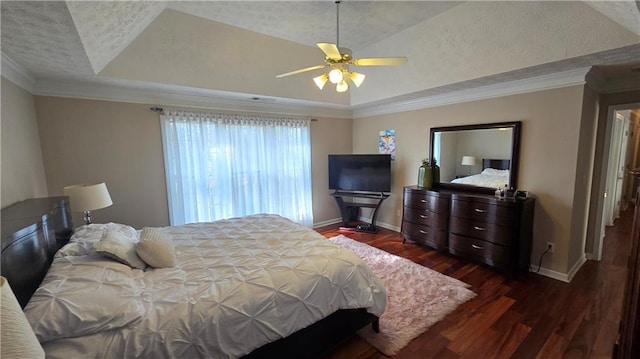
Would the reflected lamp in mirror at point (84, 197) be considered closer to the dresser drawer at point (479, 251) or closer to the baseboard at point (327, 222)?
the baseboard at point (327, 222)

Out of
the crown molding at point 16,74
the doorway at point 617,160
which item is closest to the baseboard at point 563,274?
the doorway at point 617,160

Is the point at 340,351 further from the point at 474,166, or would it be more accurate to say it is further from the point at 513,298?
the point at 474,166

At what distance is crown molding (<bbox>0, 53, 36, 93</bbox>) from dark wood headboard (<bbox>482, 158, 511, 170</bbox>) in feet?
16.3

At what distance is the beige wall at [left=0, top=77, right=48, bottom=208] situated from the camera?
2.08 m

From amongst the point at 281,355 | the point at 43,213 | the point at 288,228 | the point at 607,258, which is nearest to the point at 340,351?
the point at 281,355

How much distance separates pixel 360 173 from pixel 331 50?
2.82m

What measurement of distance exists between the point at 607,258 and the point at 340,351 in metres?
3.87

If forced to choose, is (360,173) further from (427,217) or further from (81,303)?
(81,303)

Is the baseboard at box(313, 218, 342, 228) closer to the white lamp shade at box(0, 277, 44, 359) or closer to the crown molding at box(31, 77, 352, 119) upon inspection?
the crown molding at box(31, 77, 352, 119)

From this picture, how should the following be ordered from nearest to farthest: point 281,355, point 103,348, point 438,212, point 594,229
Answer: point 103,348, point 281,355, point 594,229, point 438,212

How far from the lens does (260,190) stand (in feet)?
14.2

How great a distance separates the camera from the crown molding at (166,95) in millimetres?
2896

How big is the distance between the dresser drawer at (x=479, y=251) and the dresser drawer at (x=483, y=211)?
0.29 metres

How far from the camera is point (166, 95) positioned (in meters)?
3.49
